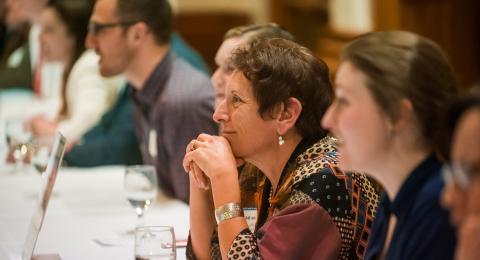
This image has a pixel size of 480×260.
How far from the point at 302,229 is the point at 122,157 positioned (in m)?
2.47

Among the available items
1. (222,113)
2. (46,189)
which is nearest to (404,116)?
(222,113)

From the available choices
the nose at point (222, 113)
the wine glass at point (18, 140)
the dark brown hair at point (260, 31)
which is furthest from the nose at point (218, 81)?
the nose at point (222, 113)

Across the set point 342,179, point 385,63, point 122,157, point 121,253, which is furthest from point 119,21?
point 385,63

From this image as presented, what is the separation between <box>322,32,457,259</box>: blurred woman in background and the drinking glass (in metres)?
0.59

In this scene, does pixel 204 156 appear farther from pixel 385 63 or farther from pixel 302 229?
pixel 385 63

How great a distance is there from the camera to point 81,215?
326 cm

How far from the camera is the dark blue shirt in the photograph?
1602mm

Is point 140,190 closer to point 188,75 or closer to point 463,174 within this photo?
point 188,75

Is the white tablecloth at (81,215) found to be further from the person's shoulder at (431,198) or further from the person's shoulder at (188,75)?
the person's shoulder at (431,198)

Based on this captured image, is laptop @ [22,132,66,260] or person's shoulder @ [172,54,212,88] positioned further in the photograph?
person's shoulder @ [172,54,212,88]

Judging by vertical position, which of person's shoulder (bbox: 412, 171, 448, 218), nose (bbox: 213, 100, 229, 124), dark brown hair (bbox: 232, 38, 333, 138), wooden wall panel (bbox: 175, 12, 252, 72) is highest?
person's shoulder (bbox: 412, 171, 448, 218)

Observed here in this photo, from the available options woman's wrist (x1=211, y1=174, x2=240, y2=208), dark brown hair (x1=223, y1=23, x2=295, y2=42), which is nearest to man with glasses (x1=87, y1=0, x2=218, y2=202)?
dark brown hair (x1=223, y1=23, x2=295, y2=42)

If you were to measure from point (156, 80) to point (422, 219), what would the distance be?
94.3 inches

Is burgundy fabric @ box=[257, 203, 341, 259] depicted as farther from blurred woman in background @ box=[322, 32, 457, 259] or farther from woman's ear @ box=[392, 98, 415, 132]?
woman's ear @ box=[392, 98, 415, 132]
